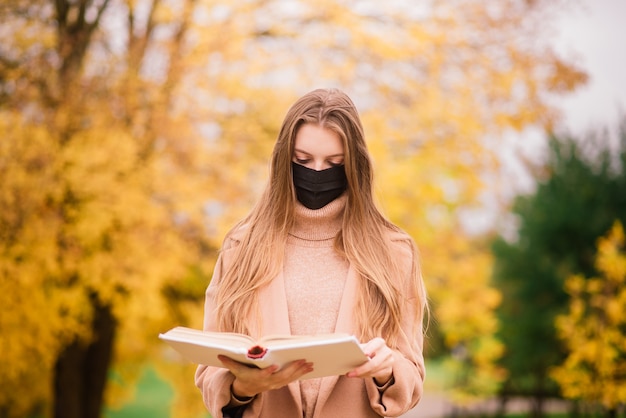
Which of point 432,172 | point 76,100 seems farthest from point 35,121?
point 432,172

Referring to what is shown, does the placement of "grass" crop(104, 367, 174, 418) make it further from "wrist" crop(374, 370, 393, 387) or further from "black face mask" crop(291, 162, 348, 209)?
"wrist" crop(374, 370, 393, 387)

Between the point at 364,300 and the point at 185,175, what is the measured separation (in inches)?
244

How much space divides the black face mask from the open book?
588 millimetres

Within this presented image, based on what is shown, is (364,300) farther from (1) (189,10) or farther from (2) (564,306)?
(2) (564,306)

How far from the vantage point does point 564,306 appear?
1791cm

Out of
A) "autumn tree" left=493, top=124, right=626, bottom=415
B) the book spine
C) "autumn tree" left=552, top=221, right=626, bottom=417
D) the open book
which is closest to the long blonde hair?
the open book

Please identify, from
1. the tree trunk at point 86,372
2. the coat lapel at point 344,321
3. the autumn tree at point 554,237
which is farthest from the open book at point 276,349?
the autumn tree at point 554,237

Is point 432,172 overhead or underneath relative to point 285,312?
underneath

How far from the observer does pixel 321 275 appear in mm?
2512

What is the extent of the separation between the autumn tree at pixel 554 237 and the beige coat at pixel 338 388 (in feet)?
52.0

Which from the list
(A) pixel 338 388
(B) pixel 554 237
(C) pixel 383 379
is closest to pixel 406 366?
(C) pixel 383 379

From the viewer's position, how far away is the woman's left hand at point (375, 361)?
2133 millimetres

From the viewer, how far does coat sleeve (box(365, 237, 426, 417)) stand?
231cm

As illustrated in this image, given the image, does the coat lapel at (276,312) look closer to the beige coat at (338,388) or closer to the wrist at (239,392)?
the beige coat at (338,388)
